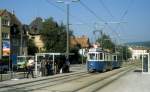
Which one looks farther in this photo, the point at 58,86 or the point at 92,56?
the point at 92,56

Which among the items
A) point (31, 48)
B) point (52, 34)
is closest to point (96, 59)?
point (52, 34)

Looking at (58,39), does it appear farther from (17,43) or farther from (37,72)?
(37,72)

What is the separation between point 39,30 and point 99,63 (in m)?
58.4

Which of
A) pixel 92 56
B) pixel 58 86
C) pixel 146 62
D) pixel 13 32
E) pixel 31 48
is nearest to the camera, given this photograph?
pixel 58 86

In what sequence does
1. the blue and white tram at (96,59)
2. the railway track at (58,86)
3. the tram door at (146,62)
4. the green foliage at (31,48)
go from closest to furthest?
1. the railway track at (58,86)
2. the blue and white tram at (96,59)
3. the tram door at (146,62)
4. the green foliage at (31,48)

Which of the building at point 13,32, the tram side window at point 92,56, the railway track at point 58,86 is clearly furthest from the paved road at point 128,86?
the building at point 13,32

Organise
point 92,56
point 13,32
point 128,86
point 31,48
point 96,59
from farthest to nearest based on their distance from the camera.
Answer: point 31,48, point 13,32, point 92,56, point 96,59, point 128,86

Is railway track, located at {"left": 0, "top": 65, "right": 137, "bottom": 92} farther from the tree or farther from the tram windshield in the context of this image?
the tree

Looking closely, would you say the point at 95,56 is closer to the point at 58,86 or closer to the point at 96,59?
the point at 96,59

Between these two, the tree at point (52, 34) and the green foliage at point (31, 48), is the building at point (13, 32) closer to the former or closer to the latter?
the green foliage at point (31, 48)

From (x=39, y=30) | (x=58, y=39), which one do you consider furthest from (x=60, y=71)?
(x=39, y=30)

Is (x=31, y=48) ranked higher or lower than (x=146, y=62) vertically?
higher

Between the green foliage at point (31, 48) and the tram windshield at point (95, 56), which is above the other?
the green foliage at point (31, 48)

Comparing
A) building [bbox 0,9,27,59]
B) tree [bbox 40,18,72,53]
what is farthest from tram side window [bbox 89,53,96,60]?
tree [bbox 40,18,72,53]
